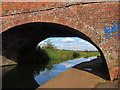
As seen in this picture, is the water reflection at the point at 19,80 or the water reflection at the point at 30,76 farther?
the water reflection at the point at 30,76

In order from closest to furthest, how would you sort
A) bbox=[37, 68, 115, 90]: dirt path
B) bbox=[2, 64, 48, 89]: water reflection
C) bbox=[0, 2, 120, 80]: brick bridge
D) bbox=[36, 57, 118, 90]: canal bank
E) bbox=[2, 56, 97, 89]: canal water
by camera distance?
1. bbox=[36, 57, 118, 90]: canal bank
2. bbox=[37, 68, 115, 90]: dirt path
3. bbox=[0, 2, 120, 80]: brick bridge
4. bbox=[2, 64, 48, 89]: water reflection
5. bbox=[2, 56, 97, 89]: canal water

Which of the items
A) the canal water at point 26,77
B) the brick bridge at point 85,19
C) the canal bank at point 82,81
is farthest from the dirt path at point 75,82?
the canal water at point 26,77

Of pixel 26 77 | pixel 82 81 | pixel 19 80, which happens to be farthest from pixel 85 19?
pixel 26 77

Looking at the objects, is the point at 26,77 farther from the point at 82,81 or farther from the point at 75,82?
the point at 82,81

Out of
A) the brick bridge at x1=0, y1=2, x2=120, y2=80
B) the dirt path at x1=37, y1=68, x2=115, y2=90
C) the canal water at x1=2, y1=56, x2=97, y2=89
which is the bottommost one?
the canal water at x1=2, y1=56, x2=97, y2=89

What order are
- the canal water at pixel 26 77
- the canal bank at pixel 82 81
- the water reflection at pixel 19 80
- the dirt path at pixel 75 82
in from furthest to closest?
the canal water at pixel 26 77 → the water reflection at pixel 19 80 → the dirt path at pixel 75 82 → the canal bank at pixel 82 81

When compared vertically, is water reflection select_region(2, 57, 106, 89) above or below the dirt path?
below

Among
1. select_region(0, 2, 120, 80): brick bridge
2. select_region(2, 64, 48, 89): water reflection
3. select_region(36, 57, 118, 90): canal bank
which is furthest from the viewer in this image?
select_region(2, 64, 48, 89): water reflection

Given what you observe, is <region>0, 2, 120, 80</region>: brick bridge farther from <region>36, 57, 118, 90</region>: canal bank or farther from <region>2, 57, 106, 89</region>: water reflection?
<region>2, 57, 106, 89</region>: water reflection

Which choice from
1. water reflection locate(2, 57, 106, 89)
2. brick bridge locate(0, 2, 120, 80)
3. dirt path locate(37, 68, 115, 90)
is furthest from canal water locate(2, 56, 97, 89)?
brick bridge locate(0, 2, 120, 80)

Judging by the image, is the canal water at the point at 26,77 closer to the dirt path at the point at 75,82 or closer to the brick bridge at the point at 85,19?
the dirt path at the point at 75,82

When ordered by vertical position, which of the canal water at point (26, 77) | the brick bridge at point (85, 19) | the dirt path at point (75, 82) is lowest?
the canal water at point (26, 77)

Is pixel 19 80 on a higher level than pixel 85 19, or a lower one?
lower

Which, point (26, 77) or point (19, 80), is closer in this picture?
point (19, 80)
